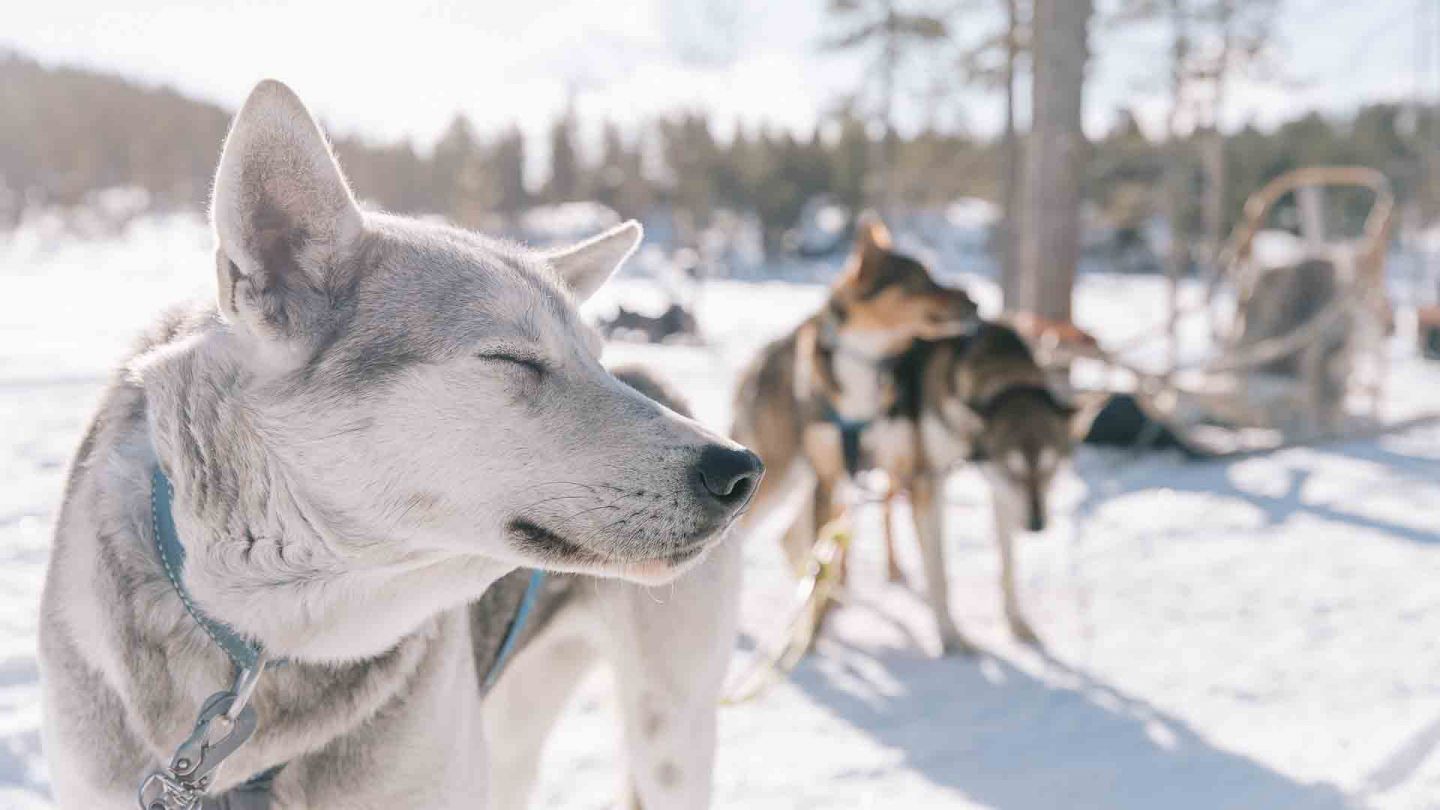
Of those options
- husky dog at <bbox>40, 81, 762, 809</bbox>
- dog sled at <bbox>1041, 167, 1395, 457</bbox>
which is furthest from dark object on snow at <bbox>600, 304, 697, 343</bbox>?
husky dog at <bbox>40, 81, 762, 809</bbox>

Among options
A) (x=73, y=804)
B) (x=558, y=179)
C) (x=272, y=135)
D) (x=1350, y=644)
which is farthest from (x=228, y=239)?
(x=558, y=179)

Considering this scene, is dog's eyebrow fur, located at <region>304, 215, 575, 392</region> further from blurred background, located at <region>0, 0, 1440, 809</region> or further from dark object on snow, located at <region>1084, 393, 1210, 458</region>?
dark object on snow, located at <region>1084, 393, 1210, 458</region>

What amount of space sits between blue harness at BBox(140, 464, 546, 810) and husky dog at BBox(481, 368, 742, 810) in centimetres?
69

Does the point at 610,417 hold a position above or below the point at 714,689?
above

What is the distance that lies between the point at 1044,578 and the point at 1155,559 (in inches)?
28.3

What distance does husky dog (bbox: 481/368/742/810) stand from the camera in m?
2.27

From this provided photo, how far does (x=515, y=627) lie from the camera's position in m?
2.23

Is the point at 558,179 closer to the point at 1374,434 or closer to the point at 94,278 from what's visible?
the point at 94,278

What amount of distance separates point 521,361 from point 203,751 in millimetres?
747

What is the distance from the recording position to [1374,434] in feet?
28.1

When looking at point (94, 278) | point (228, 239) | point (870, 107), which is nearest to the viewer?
point (228, 239)

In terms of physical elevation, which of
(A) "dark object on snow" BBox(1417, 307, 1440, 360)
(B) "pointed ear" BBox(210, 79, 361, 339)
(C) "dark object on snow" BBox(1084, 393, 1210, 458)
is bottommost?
(A) "dark object on snow" BBox(1417, 307, 1440, 360)

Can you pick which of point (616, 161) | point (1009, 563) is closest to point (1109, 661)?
point (1009, 563)

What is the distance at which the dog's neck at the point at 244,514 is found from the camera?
5.07 feet
